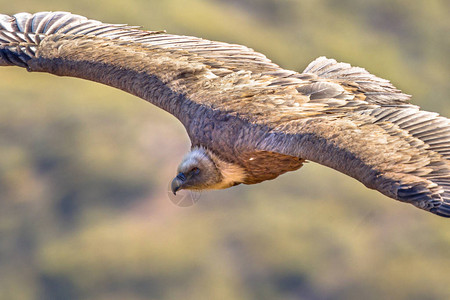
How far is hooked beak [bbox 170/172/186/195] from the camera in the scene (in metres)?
8.76

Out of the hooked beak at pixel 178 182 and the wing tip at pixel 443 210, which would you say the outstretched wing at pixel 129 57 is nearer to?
the hooked beak at pixel 178 182

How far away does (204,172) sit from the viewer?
28.0 feet

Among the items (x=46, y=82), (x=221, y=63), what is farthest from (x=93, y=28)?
(x=46, y=82)

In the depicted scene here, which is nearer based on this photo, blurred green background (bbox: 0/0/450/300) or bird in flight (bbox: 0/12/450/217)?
bird in flight (bbox: 0/12/450/217)

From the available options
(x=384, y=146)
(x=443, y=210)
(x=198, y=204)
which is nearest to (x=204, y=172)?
(x=384, y=146)

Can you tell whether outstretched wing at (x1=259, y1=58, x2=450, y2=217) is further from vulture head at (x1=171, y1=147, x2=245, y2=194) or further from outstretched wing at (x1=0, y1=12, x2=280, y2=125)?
outstretched wing at (x1=0, y1=12, x2=280, y2=125)

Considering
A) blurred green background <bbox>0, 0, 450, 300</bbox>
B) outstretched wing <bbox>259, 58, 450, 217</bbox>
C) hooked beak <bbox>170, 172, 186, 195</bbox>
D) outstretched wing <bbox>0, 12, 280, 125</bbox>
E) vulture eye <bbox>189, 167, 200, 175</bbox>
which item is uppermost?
outstretched wing <bbox>259, 58, 450, 217</bbox>

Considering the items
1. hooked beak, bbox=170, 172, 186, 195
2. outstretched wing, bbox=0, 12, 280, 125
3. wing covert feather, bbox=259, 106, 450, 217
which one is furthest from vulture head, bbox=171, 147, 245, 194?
wing covert feather, bbox=259, 106, 450, 217

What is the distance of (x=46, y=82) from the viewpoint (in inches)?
2881

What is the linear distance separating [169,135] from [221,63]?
47987 millimetres

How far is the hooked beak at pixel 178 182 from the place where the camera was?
28.7 ft

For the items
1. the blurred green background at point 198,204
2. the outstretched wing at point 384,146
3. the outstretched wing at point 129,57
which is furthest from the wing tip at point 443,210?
the blurred green background at point 198,204

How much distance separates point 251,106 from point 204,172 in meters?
0.93

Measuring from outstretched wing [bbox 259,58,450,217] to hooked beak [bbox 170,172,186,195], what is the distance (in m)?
1.44
